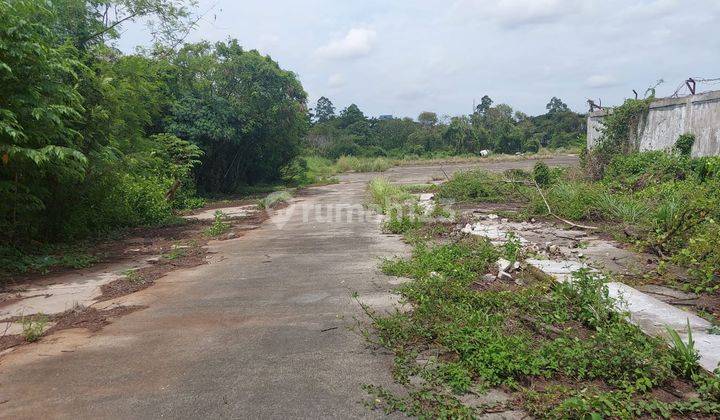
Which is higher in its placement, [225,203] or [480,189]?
[480,189]

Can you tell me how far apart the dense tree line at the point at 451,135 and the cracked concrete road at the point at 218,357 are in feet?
134

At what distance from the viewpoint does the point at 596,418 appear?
290 centimetres

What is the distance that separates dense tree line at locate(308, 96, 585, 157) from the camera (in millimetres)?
48656

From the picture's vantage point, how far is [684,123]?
12.7 m

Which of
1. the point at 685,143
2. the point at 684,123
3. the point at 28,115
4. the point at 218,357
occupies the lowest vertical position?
the point at 218,357

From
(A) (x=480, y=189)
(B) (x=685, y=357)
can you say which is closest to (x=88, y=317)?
(B) (x=685, y=357)

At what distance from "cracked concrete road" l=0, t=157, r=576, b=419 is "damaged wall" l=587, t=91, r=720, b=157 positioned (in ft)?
31.1

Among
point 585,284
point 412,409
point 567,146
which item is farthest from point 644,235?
point 567,146

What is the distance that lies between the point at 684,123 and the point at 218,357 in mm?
13017

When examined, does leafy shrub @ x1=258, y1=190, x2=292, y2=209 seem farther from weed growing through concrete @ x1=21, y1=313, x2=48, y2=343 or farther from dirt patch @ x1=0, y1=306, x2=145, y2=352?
weed growing through concrete @ x1=21, y1=313, x2=48, y2=343

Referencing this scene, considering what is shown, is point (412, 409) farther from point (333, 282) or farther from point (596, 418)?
point (333, 282)

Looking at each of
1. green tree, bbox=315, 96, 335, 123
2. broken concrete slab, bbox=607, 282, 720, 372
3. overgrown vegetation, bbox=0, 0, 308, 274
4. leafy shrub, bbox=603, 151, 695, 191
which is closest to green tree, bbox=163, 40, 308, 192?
overgrown vegetation, bbox=0, 0, 308, 274

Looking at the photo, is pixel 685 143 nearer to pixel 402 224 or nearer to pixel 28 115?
pixel 402 224

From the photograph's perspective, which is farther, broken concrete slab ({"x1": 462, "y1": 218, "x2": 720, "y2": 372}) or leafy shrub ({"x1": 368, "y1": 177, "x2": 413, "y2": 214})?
leafy shrub ({"x1": 368, "y1": 177, "x2": 413, "y2": 214})
